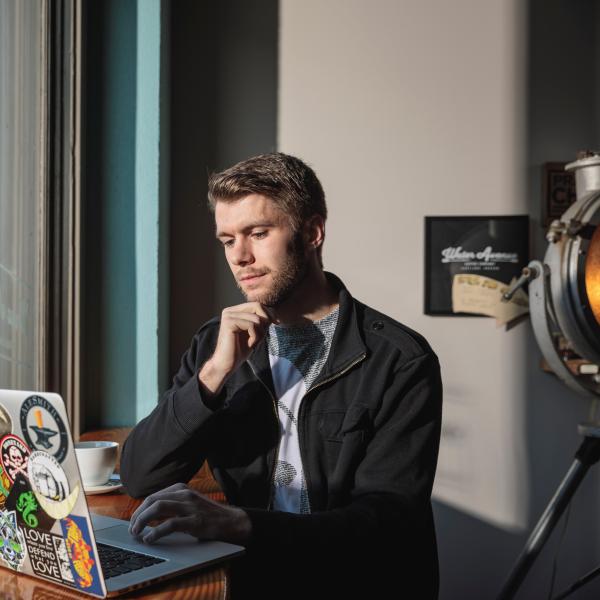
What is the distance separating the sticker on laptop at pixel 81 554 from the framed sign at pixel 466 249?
1671 mm

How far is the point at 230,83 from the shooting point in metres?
2.23

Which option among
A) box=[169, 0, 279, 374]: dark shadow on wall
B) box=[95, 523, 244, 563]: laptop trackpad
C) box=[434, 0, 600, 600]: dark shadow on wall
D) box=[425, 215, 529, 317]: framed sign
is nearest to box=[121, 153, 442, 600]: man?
box=[95, 523, 244, 563]: laptop trackpad

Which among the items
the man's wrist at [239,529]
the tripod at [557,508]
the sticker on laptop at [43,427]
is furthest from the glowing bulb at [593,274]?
the sticker on laptop at [43,427]

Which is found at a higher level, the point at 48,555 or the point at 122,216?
the point at 122,216

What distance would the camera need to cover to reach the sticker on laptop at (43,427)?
0.68m

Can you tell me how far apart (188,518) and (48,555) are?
0.58 ft

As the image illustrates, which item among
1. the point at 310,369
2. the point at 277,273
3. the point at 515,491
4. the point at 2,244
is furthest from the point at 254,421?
the point at 515,491

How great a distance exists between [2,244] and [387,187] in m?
1.22

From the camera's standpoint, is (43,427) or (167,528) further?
(167,528)

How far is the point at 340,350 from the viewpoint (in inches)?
51.1

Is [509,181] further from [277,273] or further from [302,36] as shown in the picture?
[277,273]

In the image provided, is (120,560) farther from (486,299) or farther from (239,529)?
(486,299)

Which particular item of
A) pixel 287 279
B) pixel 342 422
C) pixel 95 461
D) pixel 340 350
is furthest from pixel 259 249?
pixel 95 461

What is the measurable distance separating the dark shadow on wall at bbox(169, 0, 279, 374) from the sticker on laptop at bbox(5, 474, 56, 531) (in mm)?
1429
